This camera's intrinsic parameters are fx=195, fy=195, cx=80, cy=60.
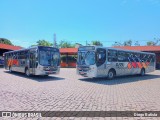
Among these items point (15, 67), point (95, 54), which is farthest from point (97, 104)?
point (15, 67)

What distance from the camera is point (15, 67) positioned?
867 inches

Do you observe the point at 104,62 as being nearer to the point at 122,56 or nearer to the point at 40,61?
the point at 122,56

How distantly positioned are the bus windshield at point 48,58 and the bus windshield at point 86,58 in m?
2.31

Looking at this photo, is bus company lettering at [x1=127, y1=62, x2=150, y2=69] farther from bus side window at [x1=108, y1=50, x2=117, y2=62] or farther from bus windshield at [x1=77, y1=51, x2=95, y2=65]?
bus windshield at [x1=77, y1=51, x2=95, y2=65]

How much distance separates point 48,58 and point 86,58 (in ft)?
11.4

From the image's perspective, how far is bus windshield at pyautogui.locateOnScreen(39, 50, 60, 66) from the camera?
54.9 feet

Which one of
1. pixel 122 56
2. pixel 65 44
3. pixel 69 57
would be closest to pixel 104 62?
pixel 122 56

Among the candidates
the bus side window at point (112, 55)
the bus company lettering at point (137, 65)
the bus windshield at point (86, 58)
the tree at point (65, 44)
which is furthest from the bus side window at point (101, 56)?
the tree at point (65, 44)

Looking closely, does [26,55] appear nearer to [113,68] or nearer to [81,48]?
[81,48]

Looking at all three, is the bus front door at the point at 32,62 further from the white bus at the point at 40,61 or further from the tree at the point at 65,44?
the tree at the point at 65,44

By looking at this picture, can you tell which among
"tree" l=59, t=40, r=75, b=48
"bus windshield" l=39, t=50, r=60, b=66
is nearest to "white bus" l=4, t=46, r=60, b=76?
"bus windshield" l=39, t=50, r=60, b=66

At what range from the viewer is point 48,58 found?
1725 centimetres

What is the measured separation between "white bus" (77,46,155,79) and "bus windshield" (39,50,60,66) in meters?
2.23

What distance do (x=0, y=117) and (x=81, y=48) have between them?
11.7m
